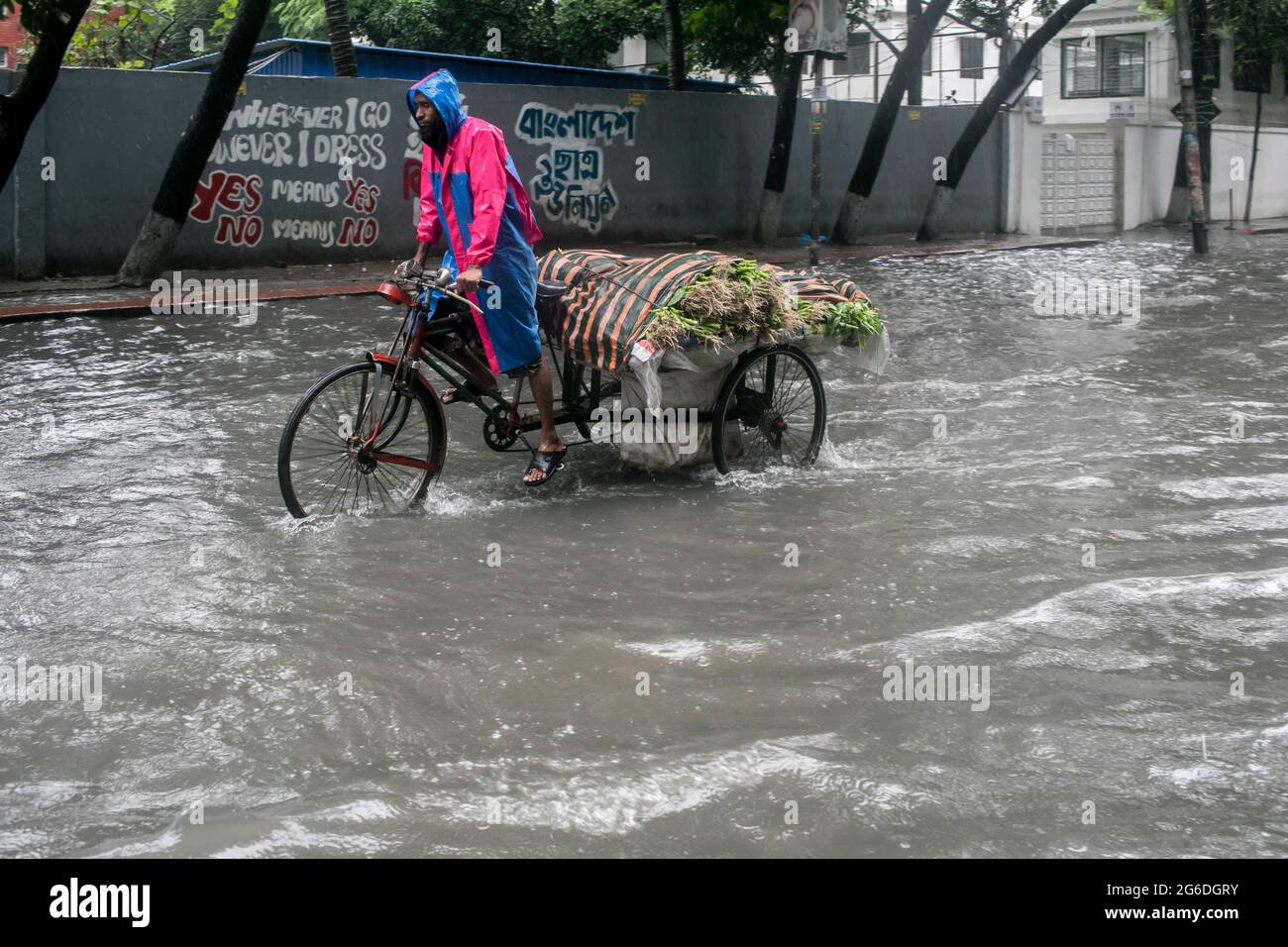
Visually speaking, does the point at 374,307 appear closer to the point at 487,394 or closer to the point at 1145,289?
the point at 487,394

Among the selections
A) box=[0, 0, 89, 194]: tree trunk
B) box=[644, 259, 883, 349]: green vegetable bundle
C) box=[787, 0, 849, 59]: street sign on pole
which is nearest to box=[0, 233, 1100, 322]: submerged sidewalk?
box=[0, 0, 89, 194]: tree trunk

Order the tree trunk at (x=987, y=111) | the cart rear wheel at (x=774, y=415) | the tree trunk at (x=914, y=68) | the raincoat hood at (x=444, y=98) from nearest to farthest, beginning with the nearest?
1. the raincoat hood at (x=444, y=98)
2. the cart rear wheel at (x=774, y=415)
3. the tree trunk at (x=914, y=68)
4. the tree trunk at (x=987, y=111)

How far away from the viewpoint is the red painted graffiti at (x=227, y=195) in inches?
655

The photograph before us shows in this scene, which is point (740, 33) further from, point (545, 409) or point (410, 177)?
point (545, 409)

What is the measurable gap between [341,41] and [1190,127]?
1274 cm

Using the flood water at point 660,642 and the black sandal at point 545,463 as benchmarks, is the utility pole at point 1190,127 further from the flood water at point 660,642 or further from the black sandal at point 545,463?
the black sandal at point 545,463

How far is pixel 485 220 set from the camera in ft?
20.3

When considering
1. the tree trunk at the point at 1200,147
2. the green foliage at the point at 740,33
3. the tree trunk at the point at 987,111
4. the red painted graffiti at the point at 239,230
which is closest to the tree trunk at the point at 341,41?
the red painted graffiti at the point at 239,230

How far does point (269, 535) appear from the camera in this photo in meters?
5.99

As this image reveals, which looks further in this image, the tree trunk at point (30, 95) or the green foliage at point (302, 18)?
the green foliage at point (302, 18)

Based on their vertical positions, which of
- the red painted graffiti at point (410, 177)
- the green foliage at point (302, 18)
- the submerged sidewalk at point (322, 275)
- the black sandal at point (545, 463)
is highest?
the green foliage at point (302, 18)

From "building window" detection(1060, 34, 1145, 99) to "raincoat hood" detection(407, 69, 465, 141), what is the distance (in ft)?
110

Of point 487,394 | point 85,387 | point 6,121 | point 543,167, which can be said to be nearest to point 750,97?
point 543,167

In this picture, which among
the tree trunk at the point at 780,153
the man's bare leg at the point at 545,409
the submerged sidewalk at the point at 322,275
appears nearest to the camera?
the man's bare leg at the point at 545,409
